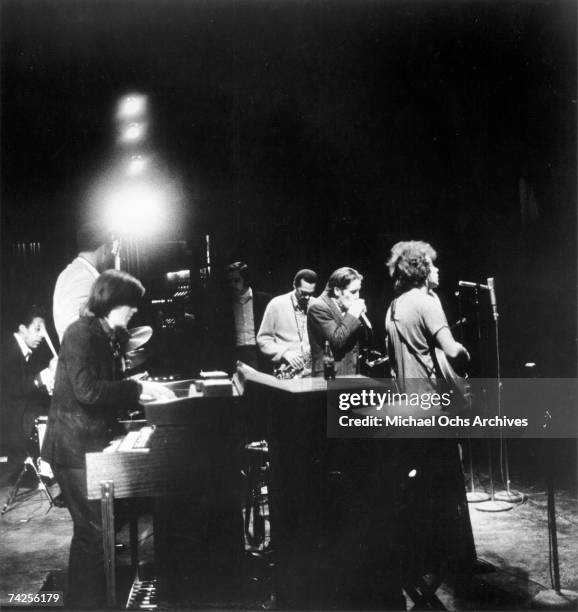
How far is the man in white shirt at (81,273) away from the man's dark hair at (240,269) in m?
2.33

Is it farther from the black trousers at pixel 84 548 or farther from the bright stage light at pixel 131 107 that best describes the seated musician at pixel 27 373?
the black trousers at pixel 84 548

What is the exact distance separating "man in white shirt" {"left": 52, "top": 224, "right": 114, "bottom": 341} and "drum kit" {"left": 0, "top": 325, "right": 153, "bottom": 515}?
0.43m

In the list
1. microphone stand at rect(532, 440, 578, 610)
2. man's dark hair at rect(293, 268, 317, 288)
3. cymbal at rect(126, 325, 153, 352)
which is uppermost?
man's dark hair at rect(293, 268, 317, 288)

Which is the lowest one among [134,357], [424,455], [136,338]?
[424,455]

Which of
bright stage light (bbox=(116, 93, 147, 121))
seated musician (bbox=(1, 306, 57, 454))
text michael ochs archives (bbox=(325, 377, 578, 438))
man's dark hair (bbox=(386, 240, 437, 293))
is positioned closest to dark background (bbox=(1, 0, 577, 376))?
bright stage light (bbox=(116, 93, 147, 121))

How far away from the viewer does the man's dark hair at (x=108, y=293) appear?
2662 millimetres

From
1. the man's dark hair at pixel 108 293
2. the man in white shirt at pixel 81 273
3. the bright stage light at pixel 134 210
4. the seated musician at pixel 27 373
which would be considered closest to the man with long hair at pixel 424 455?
the man's dark hair at pixel 108 293

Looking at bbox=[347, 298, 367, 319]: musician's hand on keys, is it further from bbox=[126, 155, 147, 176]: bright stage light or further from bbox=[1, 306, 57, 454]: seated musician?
bbox=[1, 306, 57, 454]: seated musician

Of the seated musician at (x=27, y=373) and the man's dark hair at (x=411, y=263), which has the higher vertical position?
the man's dark hair at (x=411, y=263)

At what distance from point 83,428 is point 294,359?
2.89 m

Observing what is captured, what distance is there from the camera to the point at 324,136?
234 inches

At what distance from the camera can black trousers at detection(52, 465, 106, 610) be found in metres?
2.54

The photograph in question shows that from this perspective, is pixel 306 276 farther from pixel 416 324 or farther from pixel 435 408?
pixel 435 408

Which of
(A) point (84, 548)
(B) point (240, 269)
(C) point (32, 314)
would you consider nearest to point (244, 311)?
(B) point (240, 269)
